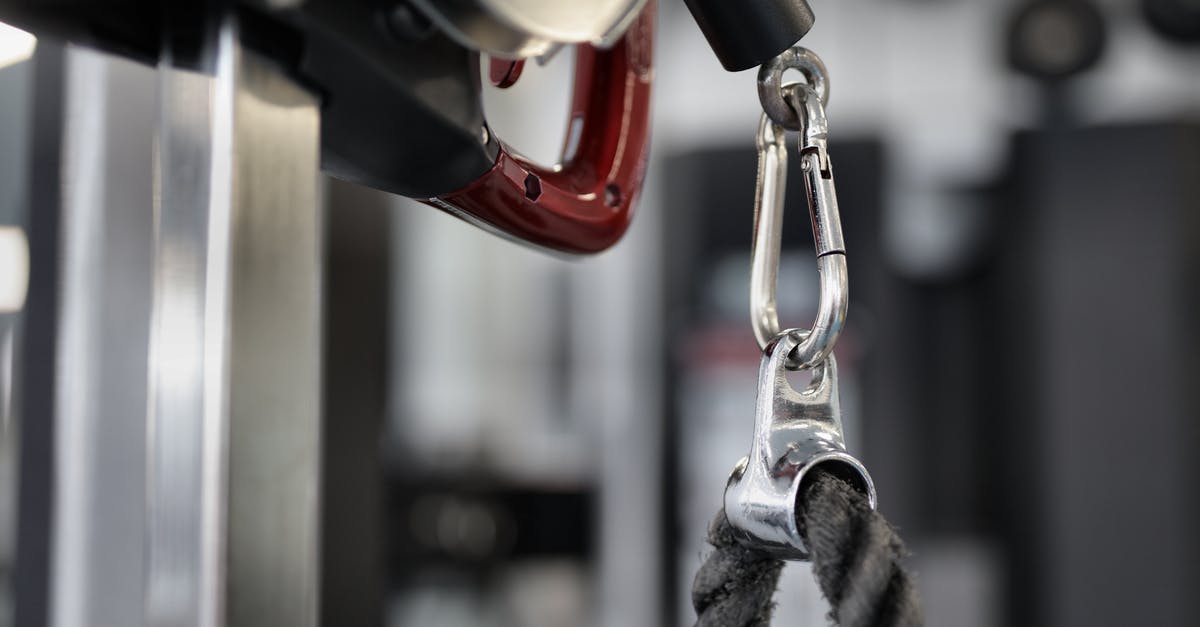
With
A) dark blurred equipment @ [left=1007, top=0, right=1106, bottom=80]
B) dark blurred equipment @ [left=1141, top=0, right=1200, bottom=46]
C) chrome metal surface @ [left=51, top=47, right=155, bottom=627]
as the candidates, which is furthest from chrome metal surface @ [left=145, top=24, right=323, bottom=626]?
dark blurred equipment @ [left=1141, top=0, right=1200, bottom=46]

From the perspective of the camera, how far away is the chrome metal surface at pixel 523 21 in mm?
202

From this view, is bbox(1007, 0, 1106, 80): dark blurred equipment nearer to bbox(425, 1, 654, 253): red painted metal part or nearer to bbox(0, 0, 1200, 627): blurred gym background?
bbox(0, 0, 1200, 627): blurred gym background

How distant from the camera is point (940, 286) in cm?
243

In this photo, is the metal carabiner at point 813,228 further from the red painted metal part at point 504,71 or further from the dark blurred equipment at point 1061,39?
the dark blurred equipment at point 1061,39

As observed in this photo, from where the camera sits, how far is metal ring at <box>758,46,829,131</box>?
0.27 m

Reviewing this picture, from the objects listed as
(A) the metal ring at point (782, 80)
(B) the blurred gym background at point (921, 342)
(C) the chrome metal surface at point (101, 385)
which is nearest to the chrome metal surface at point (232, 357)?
(A) the metal ring at point (782, 80)

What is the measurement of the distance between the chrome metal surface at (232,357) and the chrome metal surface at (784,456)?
3.6 inches

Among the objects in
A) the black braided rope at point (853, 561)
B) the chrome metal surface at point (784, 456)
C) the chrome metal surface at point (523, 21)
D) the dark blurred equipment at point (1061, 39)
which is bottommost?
the black braided rope at point (853, 561)

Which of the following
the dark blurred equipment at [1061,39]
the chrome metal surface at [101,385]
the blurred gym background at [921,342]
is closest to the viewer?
the chrome metal surface at [101,385]

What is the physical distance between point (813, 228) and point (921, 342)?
6.95 ft

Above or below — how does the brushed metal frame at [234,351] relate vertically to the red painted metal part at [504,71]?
below

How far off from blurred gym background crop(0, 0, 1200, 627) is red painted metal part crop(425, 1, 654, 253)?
74 centimetres

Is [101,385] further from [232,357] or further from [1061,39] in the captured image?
[1061,39]

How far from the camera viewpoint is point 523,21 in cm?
21
